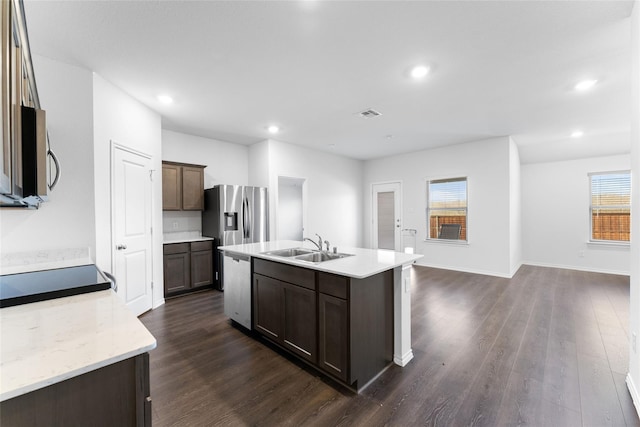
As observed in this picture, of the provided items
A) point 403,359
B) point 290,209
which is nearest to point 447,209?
point 290,209

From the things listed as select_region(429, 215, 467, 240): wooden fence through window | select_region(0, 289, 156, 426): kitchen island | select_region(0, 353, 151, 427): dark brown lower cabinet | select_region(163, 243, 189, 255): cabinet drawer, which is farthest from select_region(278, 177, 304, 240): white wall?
select_region(0, 353, 151, 427): dark brown lower cabinet

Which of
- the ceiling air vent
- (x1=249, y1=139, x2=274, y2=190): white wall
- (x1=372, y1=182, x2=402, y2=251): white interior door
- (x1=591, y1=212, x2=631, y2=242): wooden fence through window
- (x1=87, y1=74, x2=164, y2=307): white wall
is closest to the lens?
(x1=87, y1=74, x2=164, y2=307): white wall

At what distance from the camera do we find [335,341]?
75.9 inches

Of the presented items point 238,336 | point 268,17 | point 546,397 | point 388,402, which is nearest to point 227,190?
point 238,336

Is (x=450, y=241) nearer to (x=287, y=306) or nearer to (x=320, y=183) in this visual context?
(x=320, y=183)

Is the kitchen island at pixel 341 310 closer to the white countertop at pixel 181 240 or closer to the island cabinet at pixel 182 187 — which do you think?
the white countertop at pixel 181 240

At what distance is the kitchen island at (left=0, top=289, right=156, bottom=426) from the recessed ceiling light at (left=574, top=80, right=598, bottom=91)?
14.4 feet

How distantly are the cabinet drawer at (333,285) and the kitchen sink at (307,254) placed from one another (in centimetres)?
49

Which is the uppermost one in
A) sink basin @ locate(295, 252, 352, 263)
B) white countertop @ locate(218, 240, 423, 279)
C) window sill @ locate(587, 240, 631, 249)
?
white countertop @ locate(218, 240, 423, 279)

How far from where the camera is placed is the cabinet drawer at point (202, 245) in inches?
167

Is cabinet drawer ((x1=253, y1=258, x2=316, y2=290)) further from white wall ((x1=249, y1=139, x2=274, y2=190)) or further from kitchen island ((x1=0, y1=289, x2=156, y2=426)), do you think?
white wall ((x1=249, y1=139, x2=274, y2=190))

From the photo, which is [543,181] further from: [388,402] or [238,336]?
[238,336]

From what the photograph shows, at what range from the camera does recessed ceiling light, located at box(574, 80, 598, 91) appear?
287 cm

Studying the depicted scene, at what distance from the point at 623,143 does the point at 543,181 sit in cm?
138
